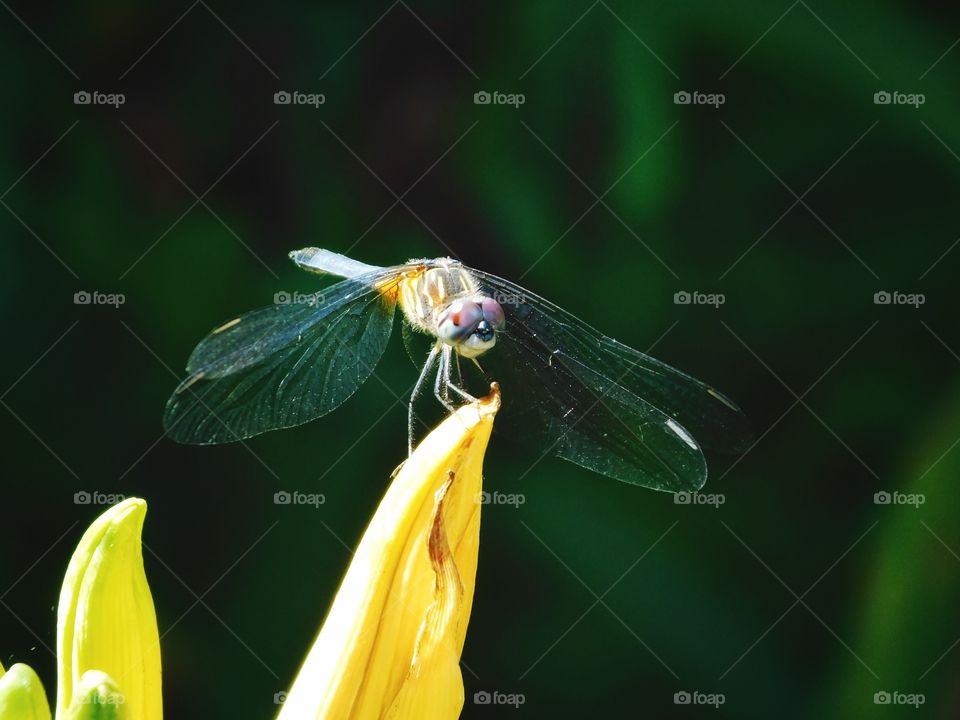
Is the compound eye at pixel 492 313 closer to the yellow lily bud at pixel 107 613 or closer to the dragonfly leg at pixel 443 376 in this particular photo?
the dragonfly leg at pixel 443 376

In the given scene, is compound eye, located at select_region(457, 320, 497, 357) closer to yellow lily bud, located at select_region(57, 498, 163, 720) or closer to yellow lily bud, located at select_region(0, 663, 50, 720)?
yellow lily bud, located at select_region(57, 498, 163, 720)

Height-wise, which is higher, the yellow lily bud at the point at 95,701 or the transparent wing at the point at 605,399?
the transparent wing at the point at 605,399

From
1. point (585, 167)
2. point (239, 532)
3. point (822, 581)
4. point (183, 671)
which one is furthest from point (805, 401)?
point (183, 671)

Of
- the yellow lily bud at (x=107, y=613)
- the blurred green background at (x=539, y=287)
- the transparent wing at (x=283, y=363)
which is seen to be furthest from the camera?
the blurred green background at (x=539, y=287)

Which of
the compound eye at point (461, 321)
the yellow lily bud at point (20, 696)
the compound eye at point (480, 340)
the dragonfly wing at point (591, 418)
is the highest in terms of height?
the compound eye at point (461, 321)

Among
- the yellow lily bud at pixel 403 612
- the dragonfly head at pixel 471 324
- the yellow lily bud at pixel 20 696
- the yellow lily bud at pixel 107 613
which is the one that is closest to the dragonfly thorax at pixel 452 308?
the dragonfly head at pixel 471 324

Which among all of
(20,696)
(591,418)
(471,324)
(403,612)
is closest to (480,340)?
(471,324)

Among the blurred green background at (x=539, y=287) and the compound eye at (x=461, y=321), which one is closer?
the compound eye at (x=461, y=321)

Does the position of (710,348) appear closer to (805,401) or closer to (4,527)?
(805,401)

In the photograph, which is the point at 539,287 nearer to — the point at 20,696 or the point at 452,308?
the point at 452,308
